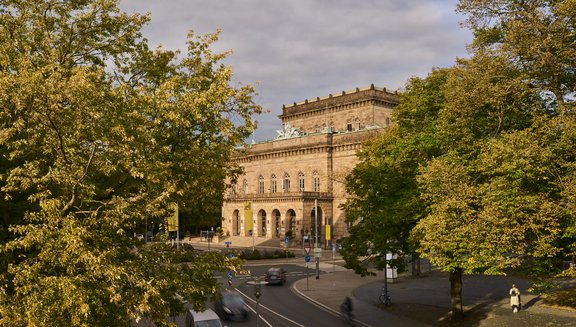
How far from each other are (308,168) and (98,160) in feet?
234

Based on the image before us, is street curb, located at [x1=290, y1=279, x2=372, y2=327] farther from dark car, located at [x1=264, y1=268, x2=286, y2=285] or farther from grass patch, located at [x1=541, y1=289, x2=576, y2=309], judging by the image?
grass patch, located at [x1=541, y1=289, x2=576, y2=309]

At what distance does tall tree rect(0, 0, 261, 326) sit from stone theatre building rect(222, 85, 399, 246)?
5488cm

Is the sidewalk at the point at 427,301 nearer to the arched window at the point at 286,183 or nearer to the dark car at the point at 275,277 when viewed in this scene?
the dark car at the point at 275,277

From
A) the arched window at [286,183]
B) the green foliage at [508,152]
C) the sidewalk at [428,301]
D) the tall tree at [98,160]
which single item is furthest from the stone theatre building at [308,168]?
the tall tree at [98,160]

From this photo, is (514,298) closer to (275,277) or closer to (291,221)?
(275,277)

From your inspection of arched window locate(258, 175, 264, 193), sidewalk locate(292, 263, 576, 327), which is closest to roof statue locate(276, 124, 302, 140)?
arched window locate(258, 175, 264, 193)

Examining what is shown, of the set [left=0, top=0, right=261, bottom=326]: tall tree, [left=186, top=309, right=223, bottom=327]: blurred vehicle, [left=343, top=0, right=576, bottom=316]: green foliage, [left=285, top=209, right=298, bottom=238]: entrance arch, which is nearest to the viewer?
[left=0, top=0, right=261, bottom=326]: tall tree

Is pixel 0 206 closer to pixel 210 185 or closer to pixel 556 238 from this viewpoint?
pixel 210 185

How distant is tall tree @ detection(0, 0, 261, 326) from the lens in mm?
10062

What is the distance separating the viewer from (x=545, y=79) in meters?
19.0

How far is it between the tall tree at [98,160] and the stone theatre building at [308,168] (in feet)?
180

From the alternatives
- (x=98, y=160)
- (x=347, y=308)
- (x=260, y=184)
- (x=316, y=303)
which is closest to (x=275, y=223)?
(x=260, y=184)

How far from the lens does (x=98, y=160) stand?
11672 mm

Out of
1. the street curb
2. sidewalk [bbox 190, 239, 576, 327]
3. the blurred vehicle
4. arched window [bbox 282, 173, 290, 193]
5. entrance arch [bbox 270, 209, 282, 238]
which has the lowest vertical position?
the street curb
